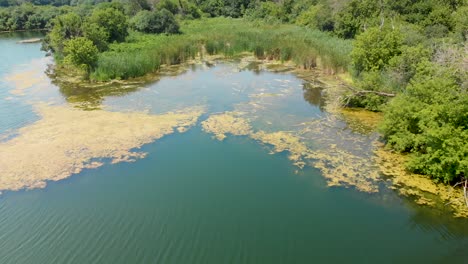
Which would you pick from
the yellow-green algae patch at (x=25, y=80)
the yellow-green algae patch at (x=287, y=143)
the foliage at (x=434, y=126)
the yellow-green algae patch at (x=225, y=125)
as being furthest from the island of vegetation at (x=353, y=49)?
the yellow-green algae patch at (x=25, y=80)

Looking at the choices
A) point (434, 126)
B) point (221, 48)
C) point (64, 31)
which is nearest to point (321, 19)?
point (221, 48)

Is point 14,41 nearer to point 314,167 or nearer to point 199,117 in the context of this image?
point 199,117

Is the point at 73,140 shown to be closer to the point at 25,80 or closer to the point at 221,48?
the point at 25,80

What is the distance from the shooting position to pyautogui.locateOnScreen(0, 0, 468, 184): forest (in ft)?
29.5

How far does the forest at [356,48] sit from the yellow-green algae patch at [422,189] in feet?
0.84

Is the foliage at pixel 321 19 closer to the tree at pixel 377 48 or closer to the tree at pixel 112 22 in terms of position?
the tree at pixel 377 48

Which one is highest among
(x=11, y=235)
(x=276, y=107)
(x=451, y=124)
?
(x=451, y=124)

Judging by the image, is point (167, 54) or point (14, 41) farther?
point (14, 41)

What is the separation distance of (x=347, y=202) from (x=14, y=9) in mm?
47465

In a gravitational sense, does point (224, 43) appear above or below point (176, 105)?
above

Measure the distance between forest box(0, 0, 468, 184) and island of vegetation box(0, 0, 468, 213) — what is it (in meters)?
0.04

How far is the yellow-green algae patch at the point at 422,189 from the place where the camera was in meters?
8.23

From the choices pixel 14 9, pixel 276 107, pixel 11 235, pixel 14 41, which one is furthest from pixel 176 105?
pixel 14 9

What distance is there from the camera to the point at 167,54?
21.5 meters
